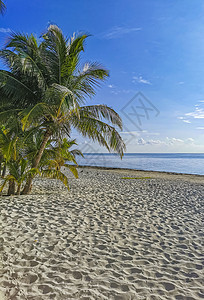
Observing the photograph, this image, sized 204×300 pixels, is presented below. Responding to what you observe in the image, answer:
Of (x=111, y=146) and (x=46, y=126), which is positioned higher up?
(x=46, y=126)

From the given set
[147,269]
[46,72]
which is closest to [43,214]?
[147,269]

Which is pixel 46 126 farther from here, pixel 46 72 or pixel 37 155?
pixel 46 72

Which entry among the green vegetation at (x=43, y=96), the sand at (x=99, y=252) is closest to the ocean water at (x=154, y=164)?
the green vegetation at (x=43, y=96)

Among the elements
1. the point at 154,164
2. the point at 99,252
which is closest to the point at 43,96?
the point at 99,252

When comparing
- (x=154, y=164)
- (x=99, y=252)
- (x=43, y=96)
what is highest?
(x=43, y=96)

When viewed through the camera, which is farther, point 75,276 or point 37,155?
point 37,155

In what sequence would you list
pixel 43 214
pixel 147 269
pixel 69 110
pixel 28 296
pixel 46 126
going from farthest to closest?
pixel 46 126
pixel 69 110
pixel 43 214
pixel 147 269
pixel 28 296

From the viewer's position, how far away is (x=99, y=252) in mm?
3342

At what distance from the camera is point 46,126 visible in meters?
6.93

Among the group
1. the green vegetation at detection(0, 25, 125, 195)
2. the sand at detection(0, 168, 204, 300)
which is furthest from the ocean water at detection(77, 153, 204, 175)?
the sand at detection(0, 168, 204, 300)

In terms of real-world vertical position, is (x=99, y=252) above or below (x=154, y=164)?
below

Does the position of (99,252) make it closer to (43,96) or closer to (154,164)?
(43,96)

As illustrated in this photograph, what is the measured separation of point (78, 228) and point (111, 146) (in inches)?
142

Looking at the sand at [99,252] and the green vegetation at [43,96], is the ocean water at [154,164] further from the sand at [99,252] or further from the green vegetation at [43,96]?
the sand at [99,252]
